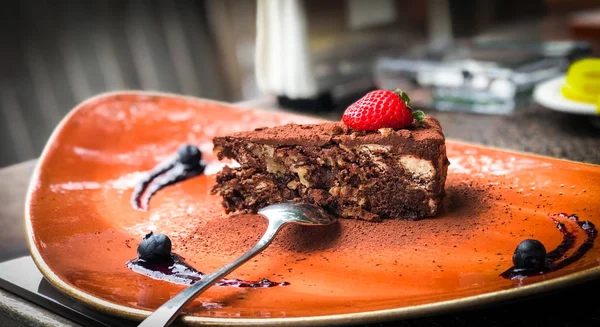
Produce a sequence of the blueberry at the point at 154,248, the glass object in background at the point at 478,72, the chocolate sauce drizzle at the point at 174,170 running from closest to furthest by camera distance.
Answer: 1. the blueberry at the point at 154,248
2. the chocolate sauce drizzle at the point at 174,170
3. the glass object in background at the point at 478,72

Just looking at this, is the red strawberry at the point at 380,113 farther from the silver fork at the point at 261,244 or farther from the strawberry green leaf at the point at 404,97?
the silver fork at the point at 261,244

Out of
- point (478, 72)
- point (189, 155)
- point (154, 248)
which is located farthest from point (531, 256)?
point (478, 72)

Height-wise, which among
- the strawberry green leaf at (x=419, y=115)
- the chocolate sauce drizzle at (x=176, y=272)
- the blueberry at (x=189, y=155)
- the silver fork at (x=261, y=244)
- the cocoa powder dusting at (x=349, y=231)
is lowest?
the cocoa powder dusting at (x=349, y=231)

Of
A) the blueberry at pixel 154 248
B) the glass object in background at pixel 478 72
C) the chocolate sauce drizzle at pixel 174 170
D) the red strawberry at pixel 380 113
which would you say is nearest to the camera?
the blueberry at pixel 154 248

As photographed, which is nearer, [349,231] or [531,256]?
[531,256]

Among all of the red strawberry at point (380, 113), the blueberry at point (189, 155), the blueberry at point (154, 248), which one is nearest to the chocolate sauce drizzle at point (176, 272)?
the blueberry at point (154, 248)

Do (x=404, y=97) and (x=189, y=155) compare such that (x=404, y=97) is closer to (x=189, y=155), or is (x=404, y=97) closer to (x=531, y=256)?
(x=531, y=256)
